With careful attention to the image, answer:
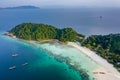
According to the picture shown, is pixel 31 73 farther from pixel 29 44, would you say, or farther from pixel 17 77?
pixel 29 44

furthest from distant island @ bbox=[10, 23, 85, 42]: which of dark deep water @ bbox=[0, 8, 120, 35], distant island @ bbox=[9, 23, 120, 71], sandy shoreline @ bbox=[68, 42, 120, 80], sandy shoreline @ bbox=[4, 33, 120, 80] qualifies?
dark deep water @ bbox=[0, 8, 120, 35]

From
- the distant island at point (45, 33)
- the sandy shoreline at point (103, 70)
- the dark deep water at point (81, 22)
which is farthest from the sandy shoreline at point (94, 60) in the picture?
the dark deep water at point (81, 22)

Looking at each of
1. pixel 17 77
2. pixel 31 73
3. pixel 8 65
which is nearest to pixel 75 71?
pixel 31 73

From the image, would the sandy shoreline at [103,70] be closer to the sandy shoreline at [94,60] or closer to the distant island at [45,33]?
the sandy shoreline at [94,60]

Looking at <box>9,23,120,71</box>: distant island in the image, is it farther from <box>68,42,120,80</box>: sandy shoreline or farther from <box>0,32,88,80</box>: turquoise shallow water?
<box>0,32,88,80</box>: turquoise shallow water

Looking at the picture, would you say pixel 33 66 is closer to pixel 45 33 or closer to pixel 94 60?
pixel 94 60

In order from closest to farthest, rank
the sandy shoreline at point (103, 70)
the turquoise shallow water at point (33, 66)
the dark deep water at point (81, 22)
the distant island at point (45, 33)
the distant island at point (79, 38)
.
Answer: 1. the sandy shoreline at point (103, 70)
2. the turquoise shallow water at point (33, 66)
3. the distant island at point (79, 38)
4. the distant island at point (45, 33)
5. the dark deep water at point (81, 22)

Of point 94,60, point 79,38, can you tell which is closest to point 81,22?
point 79,38
